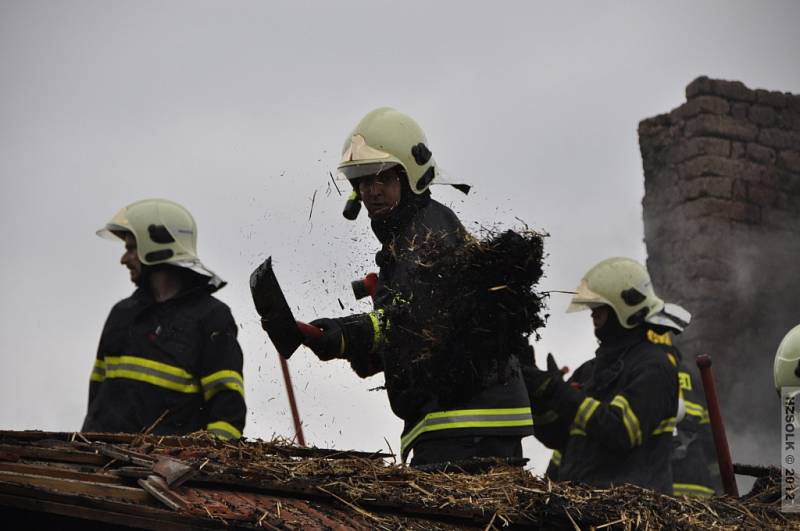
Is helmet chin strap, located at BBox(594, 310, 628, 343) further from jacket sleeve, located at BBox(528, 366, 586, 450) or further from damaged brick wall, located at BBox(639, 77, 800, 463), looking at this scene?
damaged brick wall, located at BBox(639, 77, 800, 463)

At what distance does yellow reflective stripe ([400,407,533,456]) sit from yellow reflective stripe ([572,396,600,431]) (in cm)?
179

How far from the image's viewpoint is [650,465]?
793cm

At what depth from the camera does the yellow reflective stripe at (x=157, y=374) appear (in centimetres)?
735

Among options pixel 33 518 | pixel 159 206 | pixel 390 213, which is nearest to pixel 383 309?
pixel 390 213

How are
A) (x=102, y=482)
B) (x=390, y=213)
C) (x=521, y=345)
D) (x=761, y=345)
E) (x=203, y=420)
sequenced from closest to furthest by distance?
(x=102, y=482), (x=521, y=345), (x=390, y=213), (x=203, y=420), (x=761, y=345)

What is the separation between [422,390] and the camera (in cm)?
575

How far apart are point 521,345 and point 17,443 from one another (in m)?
2.20

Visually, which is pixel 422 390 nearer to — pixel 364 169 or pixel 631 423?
pixel 364 169

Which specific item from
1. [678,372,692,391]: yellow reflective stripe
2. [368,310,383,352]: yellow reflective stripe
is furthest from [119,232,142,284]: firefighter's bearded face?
[678,372,692,391]: yellow reflective stripe

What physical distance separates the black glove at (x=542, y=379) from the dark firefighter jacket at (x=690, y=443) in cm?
169

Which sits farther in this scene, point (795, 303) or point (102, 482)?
point (795, 303)

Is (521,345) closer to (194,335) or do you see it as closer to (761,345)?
(194,335)

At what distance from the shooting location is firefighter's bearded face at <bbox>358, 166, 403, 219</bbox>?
6237 millimetres

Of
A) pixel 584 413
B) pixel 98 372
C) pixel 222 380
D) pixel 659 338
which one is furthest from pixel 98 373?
pixel 659 338
